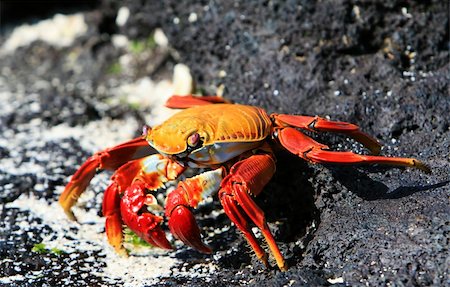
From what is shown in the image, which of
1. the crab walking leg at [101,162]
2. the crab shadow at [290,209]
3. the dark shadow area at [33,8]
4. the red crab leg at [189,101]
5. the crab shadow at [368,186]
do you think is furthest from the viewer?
the dark shadow area at [33,8]

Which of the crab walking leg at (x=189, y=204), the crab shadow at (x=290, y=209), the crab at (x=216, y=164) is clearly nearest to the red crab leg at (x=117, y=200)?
the crab at (x=216, y=164)

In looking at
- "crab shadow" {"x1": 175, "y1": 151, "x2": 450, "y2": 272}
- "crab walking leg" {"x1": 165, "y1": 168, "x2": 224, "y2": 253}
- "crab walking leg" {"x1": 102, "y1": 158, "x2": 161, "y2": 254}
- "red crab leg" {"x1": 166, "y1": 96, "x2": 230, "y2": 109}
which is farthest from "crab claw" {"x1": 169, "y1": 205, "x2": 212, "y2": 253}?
"red crab leg" {"x1": 166, "y1": 96, "x2": 230, "y2": 109}

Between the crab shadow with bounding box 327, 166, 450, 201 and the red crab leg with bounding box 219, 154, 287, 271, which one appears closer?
the red crab leg with bounding box 219, 154, 287, 271

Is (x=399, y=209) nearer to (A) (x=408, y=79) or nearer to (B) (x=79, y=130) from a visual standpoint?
(A) (x=408, y=79)

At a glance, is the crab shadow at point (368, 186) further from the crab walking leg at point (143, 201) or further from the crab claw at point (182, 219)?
the crab walking leg at point (143, 201)

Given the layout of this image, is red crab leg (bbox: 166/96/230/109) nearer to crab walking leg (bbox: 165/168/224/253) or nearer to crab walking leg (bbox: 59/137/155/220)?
crab walking leg (bbox: 59/137/155/220)

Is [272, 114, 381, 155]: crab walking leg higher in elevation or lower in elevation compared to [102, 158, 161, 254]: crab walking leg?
higher
